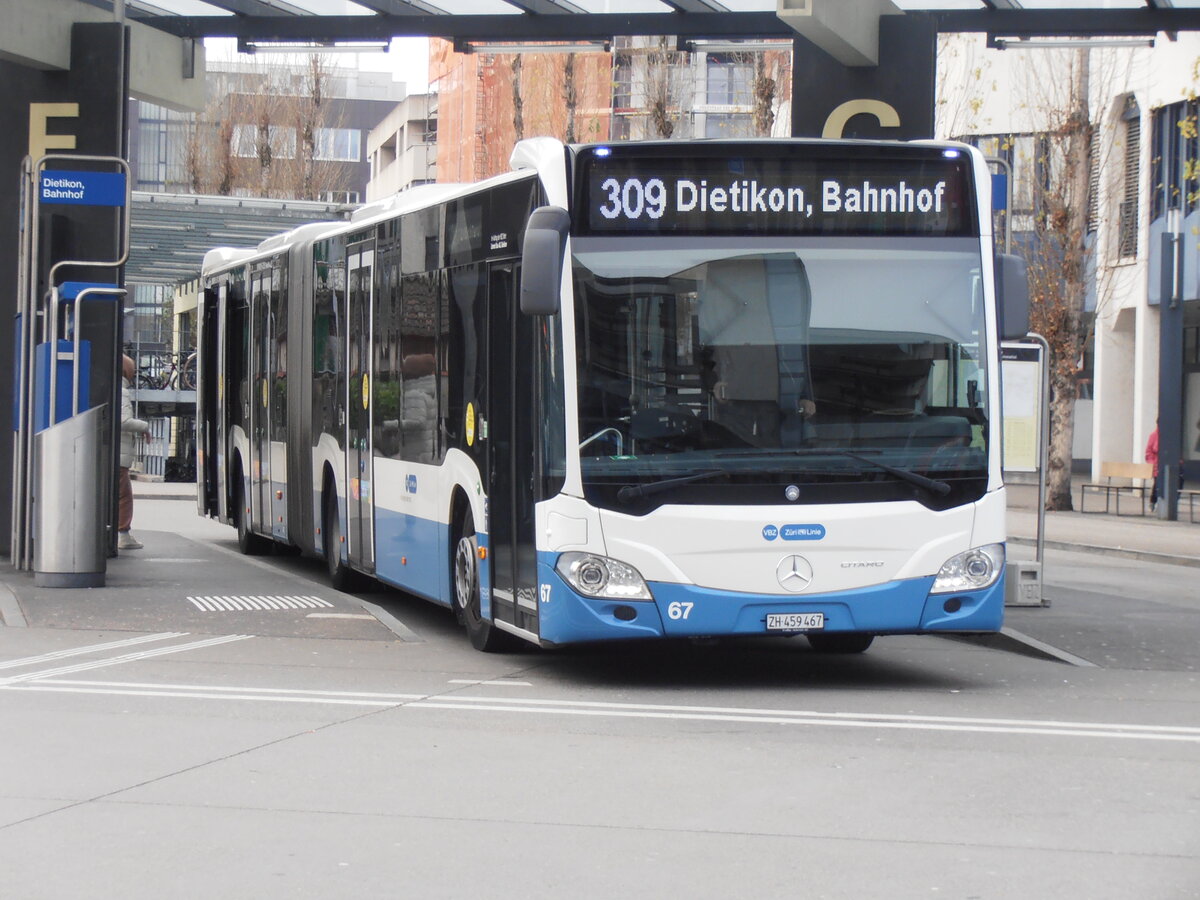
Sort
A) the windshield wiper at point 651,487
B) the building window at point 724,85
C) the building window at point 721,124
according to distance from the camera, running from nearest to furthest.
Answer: the windshield wiper at point 651,487 < the building window at point 721,124 < the building window at point 724,85

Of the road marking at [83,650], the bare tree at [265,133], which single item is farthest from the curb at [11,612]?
the bare tree at [265,133]

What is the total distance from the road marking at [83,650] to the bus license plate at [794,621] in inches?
169

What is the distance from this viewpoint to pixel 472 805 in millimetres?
7113

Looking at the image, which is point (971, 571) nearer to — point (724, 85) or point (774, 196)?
point (774, 196)

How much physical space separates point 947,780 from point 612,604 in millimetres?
2658

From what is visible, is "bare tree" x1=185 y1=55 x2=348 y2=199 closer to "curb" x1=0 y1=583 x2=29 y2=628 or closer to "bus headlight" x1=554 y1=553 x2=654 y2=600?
"curb" x1=0 y1=583 x2=29 y2=628

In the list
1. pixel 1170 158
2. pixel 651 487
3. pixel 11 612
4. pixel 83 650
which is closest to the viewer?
pixel 651 487

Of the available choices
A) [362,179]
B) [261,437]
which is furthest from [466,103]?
[261,437]

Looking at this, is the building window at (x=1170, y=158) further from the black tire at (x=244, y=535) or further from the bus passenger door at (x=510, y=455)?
the bus passenger door at (x=510, y=455)

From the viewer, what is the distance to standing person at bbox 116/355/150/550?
19.4 metres

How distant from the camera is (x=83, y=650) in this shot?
11914 millimetres

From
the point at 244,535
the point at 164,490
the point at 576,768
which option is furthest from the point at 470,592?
the point at 164,490

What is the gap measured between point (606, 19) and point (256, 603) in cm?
575

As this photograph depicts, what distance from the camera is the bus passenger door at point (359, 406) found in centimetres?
1427
